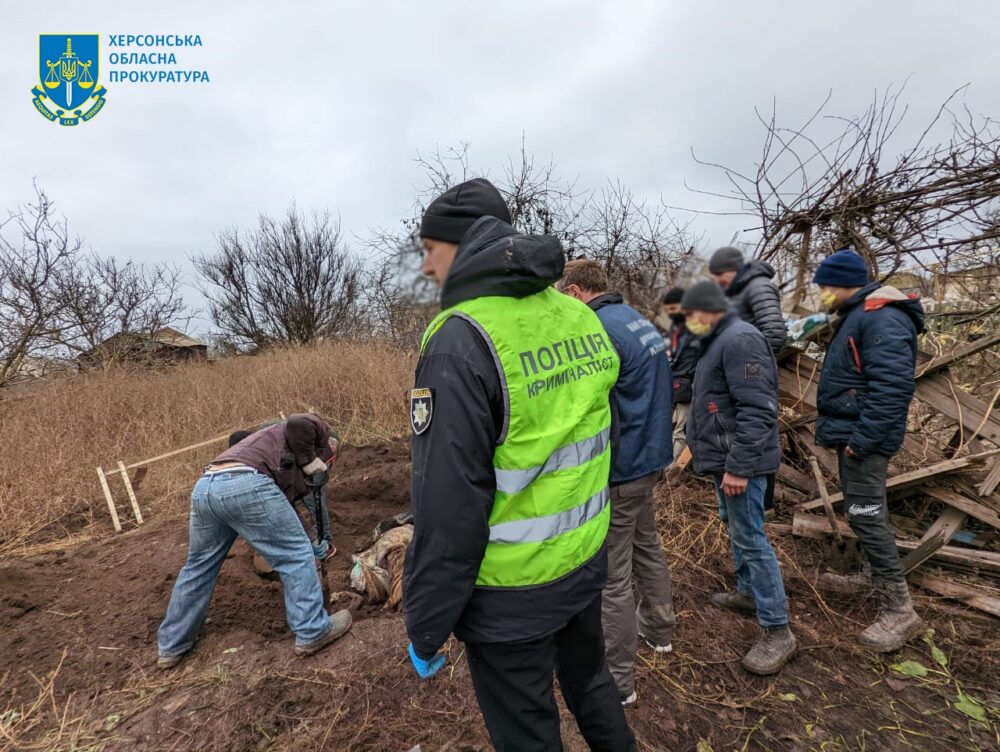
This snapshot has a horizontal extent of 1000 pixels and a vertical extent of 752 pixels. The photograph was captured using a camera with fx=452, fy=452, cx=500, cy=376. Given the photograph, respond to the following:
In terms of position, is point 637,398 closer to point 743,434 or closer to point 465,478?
point 743,434

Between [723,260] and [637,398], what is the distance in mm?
732

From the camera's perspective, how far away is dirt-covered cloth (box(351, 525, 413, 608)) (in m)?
3.35

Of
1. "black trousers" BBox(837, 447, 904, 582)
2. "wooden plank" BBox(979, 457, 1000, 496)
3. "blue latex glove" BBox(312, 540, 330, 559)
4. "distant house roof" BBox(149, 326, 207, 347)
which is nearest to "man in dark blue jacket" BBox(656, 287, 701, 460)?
"black trousers" BBox(837, 447, 904, 582)

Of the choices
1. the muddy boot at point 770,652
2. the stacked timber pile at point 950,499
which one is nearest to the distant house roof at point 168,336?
the muddy boot at point 770,652

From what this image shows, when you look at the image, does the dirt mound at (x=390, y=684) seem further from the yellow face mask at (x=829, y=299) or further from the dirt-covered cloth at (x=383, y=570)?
the yellow face mask at (x=829, y=299)

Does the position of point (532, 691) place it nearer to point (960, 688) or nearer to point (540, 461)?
point (540, 461)

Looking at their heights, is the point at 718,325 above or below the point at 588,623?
above

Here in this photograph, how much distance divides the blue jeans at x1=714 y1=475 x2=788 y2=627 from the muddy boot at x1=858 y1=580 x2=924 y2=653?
623 millimetres

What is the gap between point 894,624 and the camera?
254cm

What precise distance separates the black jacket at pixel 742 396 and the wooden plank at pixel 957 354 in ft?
5.17

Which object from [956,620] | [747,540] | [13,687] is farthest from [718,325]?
[13,687]

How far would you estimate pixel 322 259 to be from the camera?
63.9 feet

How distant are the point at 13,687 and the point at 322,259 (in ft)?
61.2

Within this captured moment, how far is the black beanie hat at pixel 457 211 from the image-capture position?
1401mm
